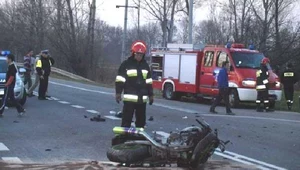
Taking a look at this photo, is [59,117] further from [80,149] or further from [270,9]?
[270,9]

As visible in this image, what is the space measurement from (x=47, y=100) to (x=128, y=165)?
486 inches

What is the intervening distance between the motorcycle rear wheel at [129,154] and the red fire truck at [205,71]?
1297 centimetres

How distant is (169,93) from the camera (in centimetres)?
2384

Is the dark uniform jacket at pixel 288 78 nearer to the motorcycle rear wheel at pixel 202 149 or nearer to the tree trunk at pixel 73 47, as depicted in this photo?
the motorcycle rear wheel at pixel 202 149

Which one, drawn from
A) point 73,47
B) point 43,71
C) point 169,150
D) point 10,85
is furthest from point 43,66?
point 73,47

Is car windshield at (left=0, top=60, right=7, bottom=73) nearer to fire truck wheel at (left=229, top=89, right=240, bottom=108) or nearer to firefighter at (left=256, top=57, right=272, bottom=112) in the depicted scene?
fire truck wheel at (left=229, top=89, right=240, bottom=108)

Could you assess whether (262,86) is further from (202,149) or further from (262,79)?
(202,149)

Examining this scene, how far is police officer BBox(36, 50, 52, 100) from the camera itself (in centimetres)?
1944

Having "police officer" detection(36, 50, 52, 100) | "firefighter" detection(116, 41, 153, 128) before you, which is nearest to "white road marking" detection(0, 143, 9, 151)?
"firefighter" detection(116, 41, 153, 128)

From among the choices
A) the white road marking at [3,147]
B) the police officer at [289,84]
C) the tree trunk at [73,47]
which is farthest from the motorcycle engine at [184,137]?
the tree trunk at [73,47]

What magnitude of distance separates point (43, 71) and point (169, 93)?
21.0 feet

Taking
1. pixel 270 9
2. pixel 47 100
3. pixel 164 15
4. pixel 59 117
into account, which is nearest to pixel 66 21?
pixel 164 15

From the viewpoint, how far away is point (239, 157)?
9398mm

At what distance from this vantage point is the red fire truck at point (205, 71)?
20484 millimetres
